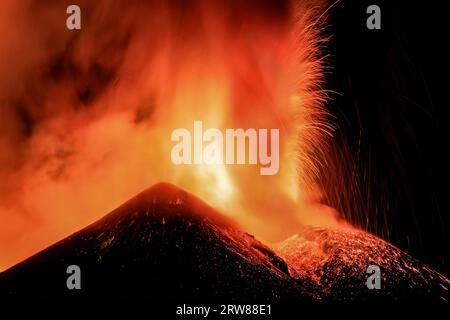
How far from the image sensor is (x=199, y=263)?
77.3ft

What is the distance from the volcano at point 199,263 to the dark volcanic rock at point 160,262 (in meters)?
0.05

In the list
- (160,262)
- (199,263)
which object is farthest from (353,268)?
(160,262)

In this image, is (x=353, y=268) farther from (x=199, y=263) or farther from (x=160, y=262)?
(x=160, y=262)

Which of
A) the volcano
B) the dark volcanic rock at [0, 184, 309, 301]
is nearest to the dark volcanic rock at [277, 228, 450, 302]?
the volcano

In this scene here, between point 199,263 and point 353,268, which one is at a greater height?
point 199,263

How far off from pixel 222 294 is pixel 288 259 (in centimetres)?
818

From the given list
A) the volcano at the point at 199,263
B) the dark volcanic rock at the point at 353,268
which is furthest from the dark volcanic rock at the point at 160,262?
the dark volcanic rock at the point at 353,268

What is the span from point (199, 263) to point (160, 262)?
1.94 m

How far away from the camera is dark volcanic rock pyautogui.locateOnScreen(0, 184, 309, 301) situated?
22188mm

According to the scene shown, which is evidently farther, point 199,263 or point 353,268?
point 353,268

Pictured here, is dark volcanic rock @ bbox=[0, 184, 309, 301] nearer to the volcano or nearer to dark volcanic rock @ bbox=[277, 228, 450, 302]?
the volcano

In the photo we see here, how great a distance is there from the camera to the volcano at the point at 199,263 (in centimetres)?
2238

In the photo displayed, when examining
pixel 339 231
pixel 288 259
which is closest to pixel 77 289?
pixel 288 259
